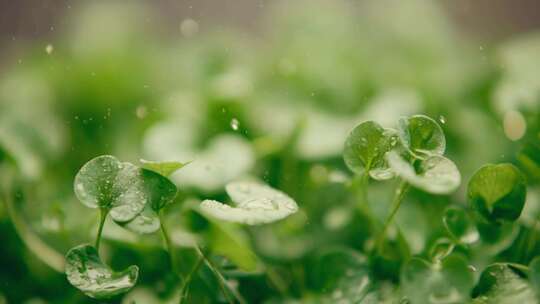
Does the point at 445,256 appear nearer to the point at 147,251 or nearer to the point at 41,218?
the point at 147,251

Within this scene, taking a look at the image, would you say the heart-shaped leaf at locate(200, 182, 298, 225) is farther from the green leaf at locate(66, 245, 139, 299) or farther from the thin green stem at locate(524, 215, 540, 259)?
the thin green stem at locate(524, 215, 540, 259)

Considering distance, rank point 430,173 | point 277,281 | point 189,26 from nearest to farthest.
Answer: point 430,173
point 277,281
point 189,26

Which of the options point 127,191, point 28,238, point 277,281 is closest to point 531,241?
point 277,281

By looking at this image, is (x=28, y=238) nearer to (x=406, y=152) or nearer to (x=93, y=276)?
(x=93, y=276)

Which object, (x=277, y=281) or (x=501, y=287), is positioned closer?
(x=501, y=287)

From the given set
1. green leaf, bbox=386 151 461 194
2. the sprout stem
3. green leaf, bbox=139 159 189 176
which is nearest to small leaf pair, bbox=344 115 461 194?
green leaf, bbox=386 151 461 194
